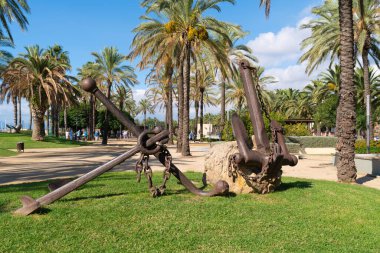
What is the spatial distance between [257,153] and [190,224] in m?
1.98

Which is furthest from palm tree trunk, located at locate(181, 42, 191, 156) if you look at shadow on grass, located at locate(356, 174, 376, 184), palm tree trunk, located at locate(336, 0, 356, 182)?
palm tree trunk, located at locate(336, 0, 356, 182)

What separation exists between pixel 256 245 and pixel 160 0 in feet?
55.6

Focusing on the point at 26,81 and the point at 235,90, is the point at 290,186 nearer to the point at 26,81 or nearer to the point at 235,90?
the point at 26,81

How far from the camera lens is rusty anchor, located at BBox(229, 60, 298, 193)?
235 inches

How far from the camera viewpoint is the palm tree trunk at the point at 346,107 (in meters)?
9.45

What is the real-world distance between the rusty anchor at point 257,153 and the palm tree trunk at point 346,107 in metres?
3.52

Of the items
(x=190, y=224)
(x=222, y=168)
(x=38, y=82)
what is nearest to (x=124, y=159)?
(x=190, y=224)

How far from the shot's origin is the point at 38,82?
26906mm

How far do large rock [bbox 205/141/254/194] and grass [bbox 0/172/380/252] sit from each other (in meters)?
0.34

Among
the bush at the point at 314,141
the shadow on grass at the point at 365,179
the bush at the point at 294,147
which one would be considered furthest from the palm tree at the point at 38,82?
the shadow on grass at the point at 365,179

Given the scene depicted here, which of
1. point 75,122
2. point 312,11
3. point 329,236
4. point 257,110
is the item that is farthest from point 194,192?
point 75,122

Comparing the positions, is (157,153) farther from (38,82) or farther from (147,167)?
(38,82)

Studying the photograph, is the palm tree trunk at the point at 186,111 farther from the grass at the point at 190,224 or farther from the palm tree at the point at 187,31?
the grass at the point at 190,224

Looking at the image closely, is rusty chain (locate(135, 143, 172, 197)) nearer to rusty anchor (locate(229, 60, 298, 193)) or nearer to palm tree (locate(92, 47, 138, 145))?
rusty anchor (locate(229, 60, 298, 193))
